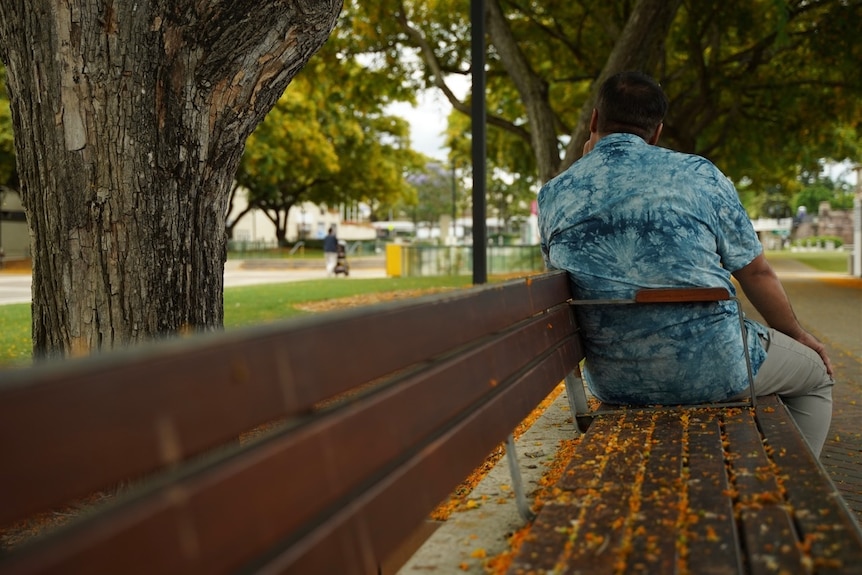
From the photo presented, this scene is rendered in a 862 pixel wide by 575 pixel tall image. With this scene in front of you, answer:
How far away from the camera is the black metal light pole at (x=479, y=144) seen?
31.4 ft

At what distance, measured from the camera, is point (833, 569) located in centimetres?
195

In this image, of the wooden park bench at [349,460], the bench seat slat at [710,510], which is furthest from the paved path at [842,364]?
the wooden park bench at [349,460]

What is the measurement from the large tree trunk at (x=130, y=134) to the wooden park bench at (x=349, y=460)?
6.31 feet

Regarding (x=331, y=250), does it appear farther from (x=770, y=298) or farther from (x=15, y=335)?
(x=770, y=298)

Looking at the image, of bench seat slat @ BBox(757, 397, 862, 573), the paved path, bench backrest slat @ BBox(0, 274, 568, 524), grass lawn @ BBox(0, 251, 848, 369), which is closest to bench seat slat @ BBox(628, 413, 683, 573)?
bench seat slat @ BBox(757, 397, 862, 573)

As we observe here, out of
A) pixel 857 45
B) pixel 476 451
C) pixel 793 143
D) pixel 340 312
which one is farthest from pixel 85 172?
pixel 793 143

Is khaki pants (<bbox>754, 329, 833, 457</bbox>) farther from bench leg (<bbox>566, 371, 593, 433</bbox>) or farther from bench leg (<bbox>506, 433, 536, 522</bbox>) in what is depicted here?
bench leg (<bbox>506, 433, 536, 522</bbox>)

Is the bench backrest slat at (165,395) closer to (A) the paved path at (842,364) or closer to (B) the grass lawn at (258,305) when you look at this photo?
(A) the paved path at (842,364)

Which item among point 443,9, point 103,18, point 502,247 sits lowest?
point 502,247

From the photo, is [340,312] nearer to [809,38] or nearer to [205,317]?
[205,317]

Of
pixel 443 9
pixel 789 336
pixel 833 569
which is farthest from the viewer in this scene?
pixel 443 9

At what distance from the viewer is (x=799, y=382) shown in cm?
411

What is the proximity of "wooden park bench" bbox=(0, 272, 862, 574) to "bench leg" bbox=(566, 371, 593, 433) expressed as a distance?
34.4 inches

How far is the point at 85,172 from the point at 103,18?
2.14 feet
